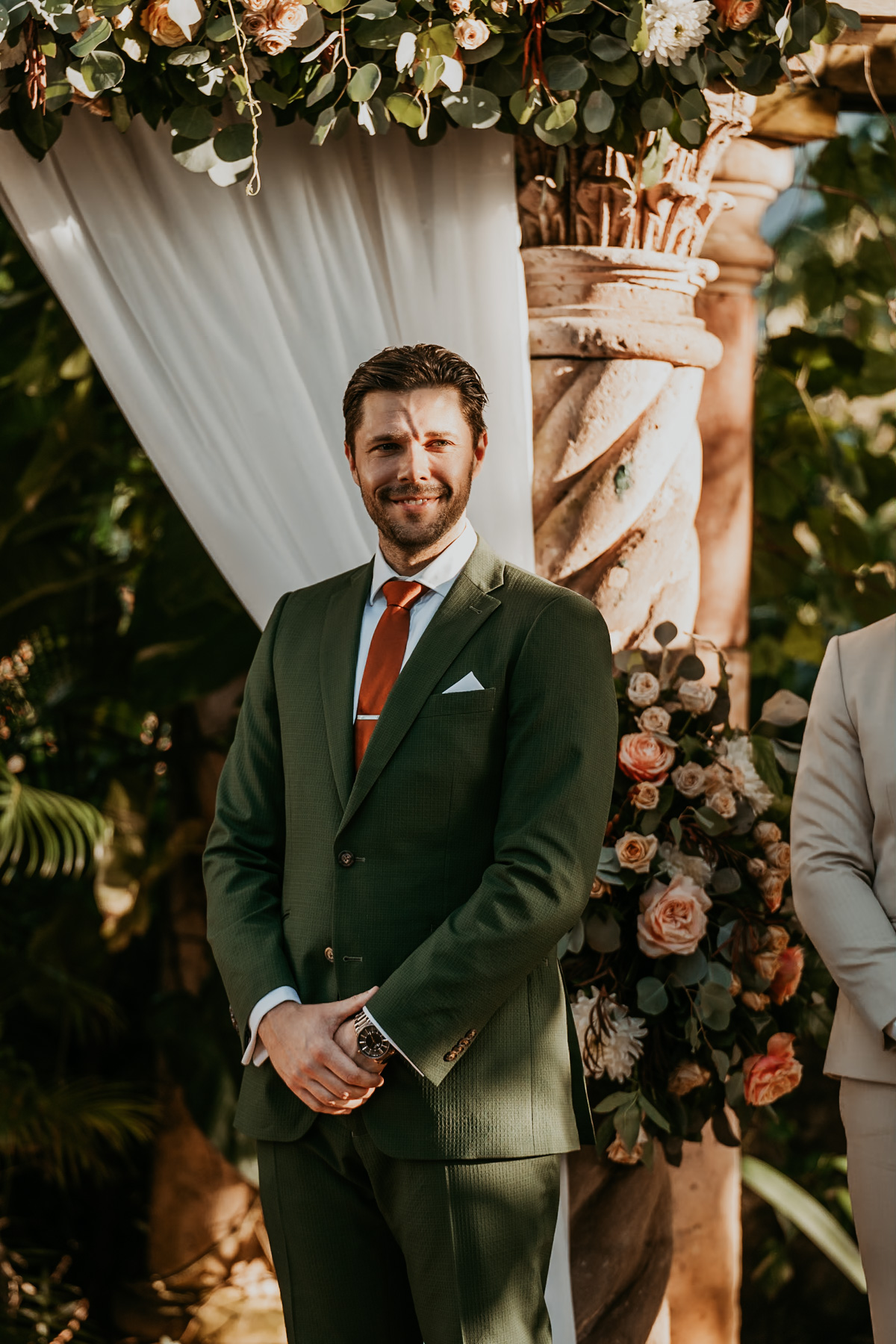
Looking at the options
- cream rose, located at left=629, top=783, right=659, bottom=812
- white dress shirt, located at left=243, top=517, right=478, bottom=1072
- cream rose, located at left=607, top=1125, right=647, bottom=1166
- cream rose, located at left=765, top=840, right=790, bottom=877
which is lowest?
cream rose, located at left=607, top=1125, right=647, bottom=1166

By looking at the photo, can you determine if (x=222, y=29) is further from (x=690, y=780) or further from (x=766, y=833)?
(x=766, y=833)

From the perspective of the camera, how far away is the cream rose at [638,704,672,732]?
1917 mm

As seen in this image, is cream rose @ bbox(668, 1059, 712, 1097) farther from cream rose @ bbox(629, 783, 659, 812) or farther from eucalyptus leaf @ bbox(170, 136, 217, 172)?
eucalyptus leaf @ bbox(170, 136, 217, 172)

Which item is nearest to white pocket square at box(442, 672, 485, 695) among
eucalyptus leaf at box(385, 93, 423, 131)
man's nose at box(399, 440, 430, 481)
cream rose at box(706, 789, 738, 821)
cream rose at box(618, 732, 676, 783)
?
man's nose at box(399, 440, 430, 481)


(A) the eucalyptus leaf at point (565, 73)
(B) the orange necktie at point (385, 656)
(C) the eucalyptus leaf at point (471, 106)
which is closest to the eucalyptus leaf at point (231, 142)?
(C) the eucalyptus leaf at point (471, 106)

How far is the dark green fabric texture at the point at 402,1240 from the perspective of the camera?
1438mm

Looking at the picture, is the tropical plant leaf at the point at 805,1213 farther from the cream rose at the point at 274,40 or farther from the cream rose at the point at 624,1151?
the cream rose at the point at 274,40

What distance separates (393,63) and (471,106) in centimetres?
12

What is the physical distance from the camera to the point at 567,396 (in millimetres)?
1995

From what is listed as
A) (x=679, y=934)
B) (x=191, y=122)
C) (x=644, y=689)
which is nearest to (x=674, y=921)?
(x=679, y=934)

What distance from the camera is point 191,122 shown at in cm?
178

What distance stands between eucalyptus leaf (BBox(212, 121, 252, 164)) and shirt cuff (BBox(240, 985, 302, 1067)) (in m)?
1.10

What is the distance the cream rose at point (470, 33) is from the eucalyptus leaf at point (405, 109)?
0.10m

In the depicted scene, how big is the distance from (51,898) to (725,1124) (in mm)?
1964
